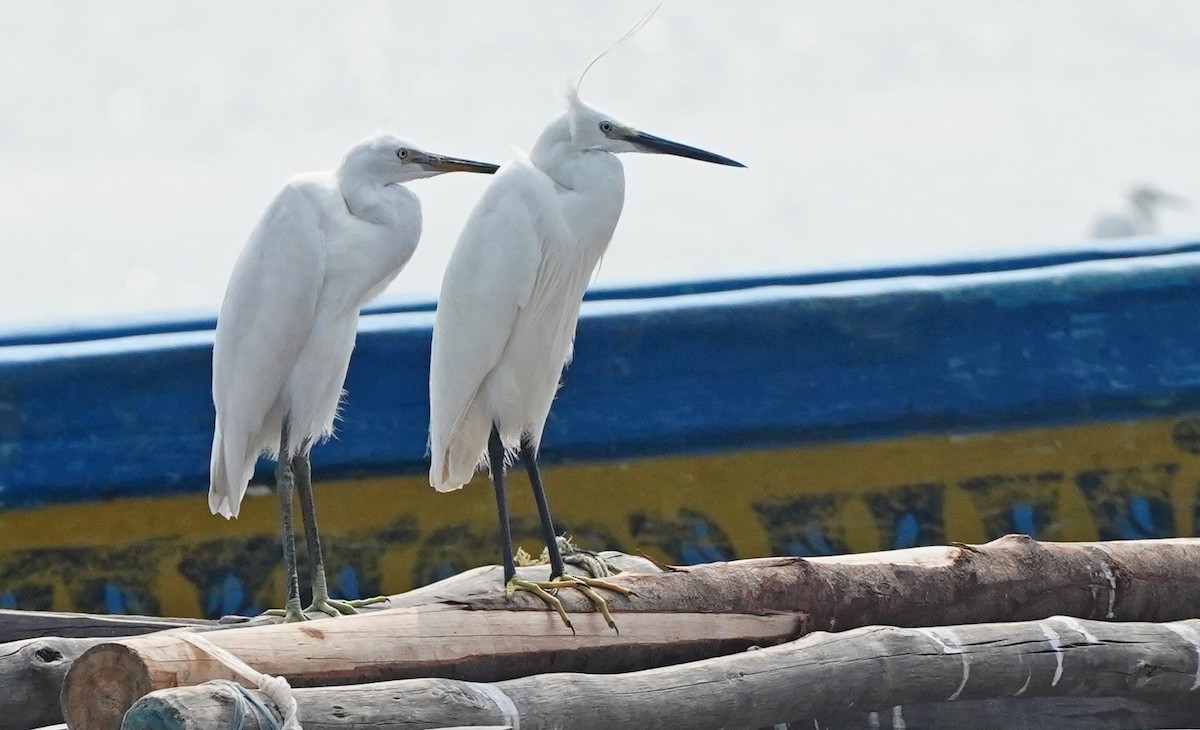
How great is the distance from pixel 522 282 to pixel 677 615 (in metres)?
0.76

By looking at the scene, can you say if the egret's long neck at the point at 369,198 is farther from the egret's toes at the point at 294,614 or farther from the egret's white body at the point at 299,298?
the egret's toes at the point at 294,614

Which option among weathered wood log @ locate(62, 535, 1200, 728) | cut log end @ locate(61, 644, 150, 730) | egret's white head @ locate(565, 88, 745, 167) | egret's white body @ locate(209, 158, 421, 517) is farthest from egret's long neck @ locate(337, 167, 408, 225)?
cut log end @ locate(61, 644, 150, 730)

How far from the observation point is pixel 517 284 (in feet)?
10.5

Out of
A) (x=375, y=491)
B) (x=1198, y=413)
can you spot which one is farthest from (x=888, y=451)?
(x=375, y=491)

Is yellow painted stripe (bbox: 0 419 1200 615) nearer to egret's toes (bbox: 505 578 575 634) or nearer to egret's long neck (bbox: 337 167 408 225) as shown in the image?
egret's long neck (bbox: 337 167 408 225)

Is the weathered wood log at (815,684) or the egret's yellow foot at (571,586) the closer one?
the weathered wood log at (815,684)

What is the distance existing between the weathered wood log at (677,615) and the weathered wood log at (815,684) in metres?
0.14

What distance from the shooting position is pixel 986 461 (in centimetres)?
458

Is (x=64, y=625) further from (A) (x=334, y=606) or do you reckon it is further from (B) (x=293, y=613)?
(A) (x=334, y=606)

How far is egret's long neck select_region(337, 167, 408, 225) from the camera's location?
3418 mm

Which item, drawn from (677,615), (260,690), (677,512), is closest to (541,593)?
(677,615)

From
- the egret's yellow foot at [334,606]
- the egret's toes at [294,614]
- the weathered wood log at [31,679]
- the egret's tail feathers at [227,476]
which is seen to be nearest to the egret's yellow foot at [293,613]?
the egret's toes at [294,614]

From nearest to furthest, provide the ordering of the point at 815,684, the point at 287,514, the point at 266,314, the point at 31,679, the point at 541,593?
the point at 31,679, the point at 815,684, the point at 541,593, the point at 266,314, the point at 287,514

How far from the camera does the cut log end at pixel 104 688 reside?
213 centimetres
